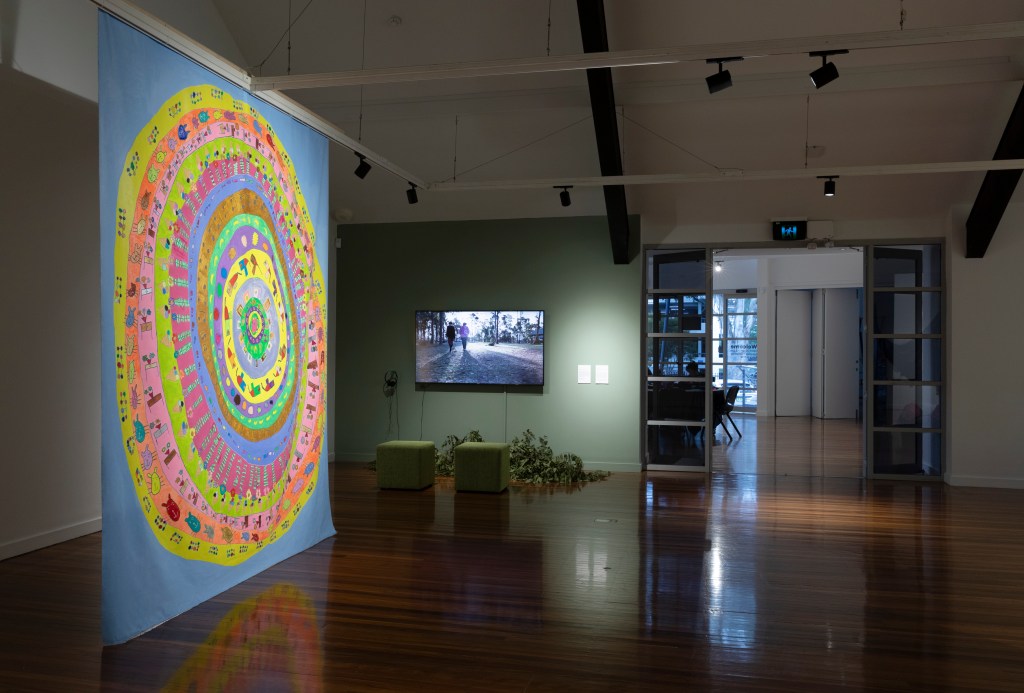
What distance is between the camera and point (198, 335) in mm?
4750

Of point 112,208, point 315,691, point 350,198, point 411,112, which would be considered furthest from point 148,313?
point 350,198

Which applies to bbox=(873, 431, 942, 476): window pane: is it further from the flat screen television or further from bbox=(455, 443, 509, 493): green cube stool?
bbox=(455, 443, 509, 493): green cube stool

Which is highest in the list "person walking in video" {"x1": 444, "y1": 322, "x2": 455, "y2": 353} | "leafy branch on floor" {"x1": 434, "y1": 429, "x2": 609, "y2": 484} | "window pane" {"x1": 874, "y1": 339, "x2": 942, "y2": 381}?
"person walking in video" {"x1": 444, "y1": 322, "x2": 455, "y2": 353}

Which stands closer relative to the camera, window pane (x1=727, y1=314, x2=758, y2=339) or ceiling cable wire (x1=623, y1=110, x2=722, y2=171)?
ceiling cable wire (x1=623, y1=110, x2=722, y2=171)

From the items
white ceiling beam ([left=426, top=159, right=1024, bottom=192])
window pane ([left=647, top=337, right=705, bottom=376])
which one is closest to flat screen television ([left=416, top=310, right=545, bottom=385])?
window pane ([left=647, top=337, right=705, bottom=376])

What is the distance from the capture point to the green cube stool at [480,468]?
8445mm

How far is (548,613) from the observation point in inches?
178

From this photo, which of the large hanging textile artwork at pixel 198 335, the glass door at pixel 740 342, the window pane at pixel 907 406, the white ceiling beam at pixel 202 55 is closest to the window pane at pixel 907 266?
the window pane at pixel 907 406

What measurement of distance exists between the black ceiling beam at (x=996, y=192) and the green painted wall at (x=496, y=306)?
3.86 meters

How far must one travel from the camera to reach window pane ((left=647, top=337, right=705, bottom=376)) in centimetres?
1001

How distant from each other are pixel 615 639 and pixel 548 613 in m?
0.52

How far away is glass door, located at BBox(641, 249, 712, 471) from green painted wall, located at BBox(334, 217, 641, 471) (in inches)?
13.8

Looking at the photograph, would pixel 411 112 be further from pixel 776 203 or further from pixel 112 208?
pixel 112 208

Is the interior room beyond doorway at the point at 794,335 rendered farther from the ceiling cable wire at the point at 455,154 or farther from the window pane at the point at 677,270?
the ceiling cable wire at the point at 455,154
